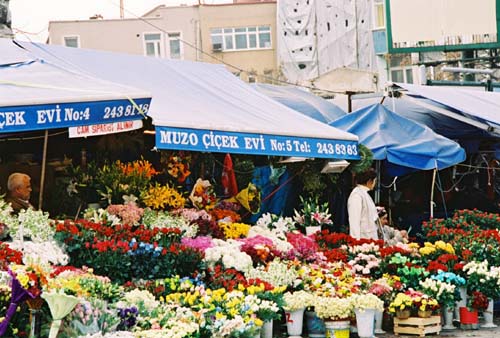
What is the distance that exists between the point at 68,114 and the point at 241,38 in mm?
47386

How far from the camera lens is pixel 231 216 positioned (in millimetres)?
14508

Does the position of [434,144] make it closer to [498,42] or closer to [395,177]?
[395,177]

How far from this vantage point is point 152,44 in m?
57.6

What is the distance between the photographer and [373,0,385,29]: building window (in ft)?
160

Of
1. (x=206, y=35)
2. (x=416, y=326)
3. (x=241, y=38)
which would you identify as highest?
(x=206, y=35)

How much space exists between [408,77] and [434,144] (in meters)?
32.2

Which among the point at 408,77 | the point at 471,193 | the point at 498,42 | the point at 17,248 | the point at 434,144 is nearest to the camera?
the point at 17,248

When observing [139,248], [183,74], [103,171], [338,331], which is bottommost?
[338,331]

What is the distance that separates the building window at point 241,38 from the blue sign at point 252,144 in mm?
42698

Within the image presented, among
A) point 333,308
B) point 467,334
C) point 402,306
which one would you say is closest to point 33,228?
point 333,308

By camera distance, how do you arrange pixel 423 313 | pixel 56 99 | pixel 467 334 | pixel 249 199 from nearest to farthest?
pixel 56 99, pixel 423 313, pixel 467 334, pixel 249 199

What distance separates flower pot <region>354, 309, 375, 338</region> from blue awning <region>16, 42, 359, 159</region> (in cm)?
293

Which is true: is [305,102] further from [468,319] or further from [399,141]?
[468,319]

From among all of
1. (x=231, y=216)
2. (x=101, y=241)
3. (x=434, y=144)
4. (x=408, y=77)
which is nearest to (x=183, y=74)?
(x=231, y=216)
